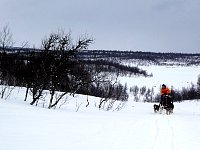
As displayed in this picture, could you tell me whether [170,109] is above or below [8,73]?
below

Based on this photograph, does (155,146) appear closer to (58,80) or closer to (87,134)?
(87,134)

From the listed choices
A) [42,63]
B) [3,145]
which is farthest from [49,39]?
[3,145]

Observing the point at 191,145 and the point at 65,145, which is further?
the point at 191,145

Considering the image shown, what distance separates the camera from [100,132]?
9922mm

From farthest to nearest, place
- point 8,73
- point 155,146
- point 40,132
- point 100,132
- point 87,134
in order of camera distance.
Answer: point 8,73 → point 100,132 → point 87,134 → point 40,132 → point 155,146

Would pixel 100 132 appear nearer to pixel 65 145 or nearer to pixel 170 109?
pixel 65 145

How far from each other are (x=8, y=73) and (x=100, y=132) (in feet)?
94.7

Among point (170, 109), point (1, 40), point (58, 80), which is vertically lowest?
point (170, 109)

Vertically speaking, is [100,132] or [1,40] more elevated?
[1,40]

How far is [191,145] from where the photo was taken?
8.70m

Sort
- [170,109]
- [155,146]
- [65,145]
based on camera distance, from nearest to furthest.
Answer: [65,145]
[155,146]
[170,109]

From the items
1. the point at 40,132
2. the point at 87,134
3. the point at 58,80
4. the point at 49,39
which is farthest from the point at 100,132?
the point at 49,39

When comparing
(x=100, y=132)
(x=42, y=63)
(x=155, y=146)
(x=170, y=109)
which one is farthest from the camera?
(x=170, y=109)

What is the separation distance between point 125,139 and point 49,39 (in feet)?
54.6
